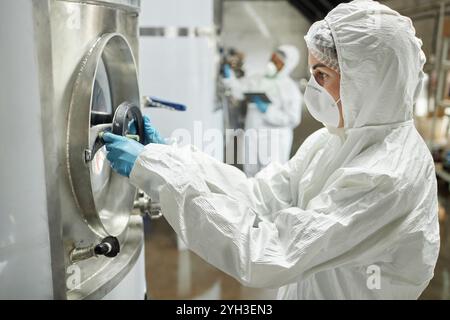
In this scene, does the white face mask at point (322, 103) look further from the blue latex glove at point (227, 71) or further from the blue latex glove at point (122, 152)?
the blue latex glove at point (227, 71)

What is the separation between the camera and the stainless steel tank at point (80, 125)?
27.4 inches

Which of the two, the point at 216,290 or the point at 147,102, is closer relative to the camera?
the point at 147,102

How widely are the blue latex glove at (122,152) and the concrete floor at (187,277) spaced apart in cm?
120

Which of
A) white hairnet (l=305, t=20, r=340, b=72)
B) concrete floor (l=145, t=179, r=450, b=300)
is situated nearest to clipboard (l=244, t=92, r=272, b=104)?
concrete floor (l=145, t=179, r=450, b=300)

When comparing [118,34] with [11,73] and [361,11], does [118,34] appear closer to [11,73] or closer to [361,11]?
[11,73]

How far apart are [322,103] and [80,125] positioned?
0.50 m

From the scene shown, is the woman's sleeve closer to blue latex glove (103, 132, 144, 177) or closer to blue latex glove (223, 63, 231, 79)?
blue latex glove (103, 132, 144, 177)

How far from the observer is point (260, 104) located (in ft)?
9.50

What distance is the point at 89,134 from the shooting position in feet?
2.54

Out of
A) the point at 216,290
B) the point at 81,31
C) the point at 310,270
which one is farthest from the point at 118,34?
the point at 216,290

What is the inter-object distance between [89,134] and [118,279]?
1.21ft

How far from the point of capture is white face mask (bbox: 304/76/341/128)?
0.87 meters

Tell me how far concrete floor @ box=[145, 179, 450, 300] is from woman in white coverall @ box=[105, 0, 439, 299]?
1.20 metres

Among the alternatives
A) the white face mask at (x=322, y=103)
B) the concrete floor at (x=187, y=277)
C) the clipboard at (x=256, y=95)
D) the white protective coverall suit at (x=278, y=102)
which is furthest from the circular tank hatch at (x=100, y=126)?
the clipboard at (x=256, y=95)
